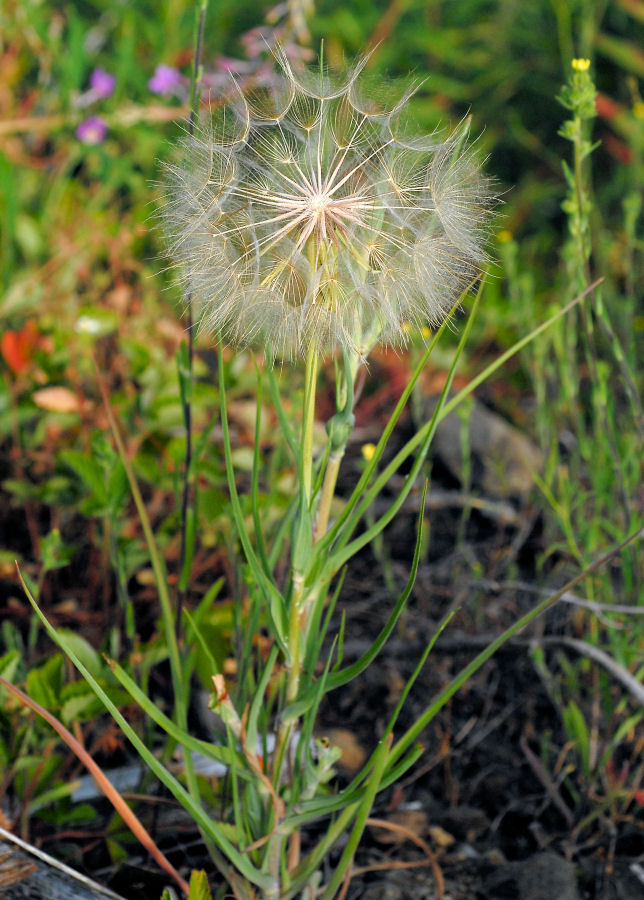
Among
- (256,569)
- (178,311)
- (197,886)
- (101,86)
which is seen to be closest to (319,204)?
(256,569)

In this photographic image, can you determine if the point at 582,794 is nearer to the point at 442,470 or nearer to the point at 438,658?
the point at 438,658

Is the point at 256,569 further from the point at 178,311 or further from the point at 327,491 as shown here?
the point at 178,311

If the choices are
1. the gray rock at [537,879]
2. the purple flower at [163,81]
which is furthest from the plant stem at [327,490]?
the purple flower at [163,81]

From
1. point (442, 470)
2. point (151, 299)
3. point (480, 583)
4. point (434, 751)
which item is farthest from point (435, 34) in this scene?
point (434, 751)

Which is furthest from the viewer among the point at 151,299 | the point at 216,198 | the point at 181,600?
the point at 151,299

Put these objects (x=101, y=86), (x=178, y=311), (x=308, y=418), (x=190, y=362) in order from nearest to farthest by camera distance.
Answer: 1. (x=308, y=418)
2. (x=190, y=362)
3. (x=178, y=311)
4. (x=101, y=86)

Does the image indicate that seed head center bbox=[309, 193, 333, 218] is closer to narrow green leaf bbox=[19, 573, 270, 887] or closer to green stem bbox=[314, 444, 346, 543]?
green stem bbox=[314, 444, 346, 543]

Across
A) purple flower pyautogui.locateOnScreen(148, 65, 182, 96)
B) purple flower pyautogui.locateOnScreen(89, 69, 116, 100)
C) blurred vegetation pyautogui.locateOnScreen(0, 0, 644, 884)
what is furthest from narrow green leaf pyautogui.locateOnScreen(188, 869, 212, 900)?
purple flower pyautogui.locateOnScreen(89, 69, 116, 100)
